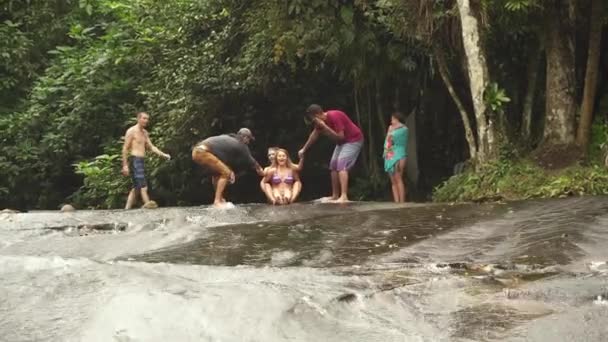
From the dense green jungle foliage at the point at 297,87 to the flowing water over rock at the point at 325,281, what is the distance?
306 centimetres

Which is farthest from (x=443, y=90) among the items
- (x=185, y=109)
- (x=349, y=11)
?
(x=185, y=109)

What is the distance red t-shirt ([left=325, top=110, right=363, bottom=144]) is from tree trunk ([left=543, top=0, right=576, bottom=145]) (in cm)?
276

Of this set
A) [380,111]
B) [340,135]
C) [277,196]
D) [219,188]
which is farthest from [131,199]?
[380,111]

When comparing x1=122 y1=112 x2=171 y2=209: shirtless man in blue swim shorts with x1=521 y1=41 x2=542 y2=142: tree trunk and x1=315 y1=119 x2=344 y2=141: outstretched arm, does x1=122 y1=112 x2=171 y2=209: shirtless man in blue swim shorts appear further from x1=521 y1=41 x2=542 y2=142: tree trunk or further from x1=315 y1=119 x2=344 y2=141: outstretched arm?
x1=521 y1=41 x2=542 y2=142: tree trunk

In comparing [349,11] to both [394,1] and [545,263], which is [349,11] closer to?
[394,1]

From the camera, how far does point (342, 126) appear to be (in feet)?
42.2

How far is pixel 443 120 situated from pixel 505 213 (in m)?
8.40

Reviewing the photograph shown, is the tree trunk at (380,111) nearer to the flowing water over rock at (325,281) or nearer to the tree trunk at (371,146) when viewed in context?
the tree trunk at (371,146)

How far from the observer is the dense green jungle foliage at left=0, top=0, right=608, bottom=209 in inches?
500

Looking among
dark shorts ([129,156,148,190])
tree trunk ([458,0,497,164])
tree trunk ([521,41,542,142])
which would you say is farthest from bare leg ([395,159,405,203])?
dark shorts ([129,156,148,190])

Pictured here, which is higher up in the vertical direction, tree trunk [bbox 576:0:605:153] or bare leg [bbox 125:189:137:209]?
tree trunk [bbox 576:0:605:153]

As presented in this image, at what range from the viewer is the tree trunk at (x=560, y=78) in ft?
41.5

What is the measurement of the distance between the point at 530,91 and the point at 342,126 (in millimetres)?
3304

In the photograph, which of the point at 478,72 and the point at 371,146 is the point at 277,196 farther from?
the point at 371,146
